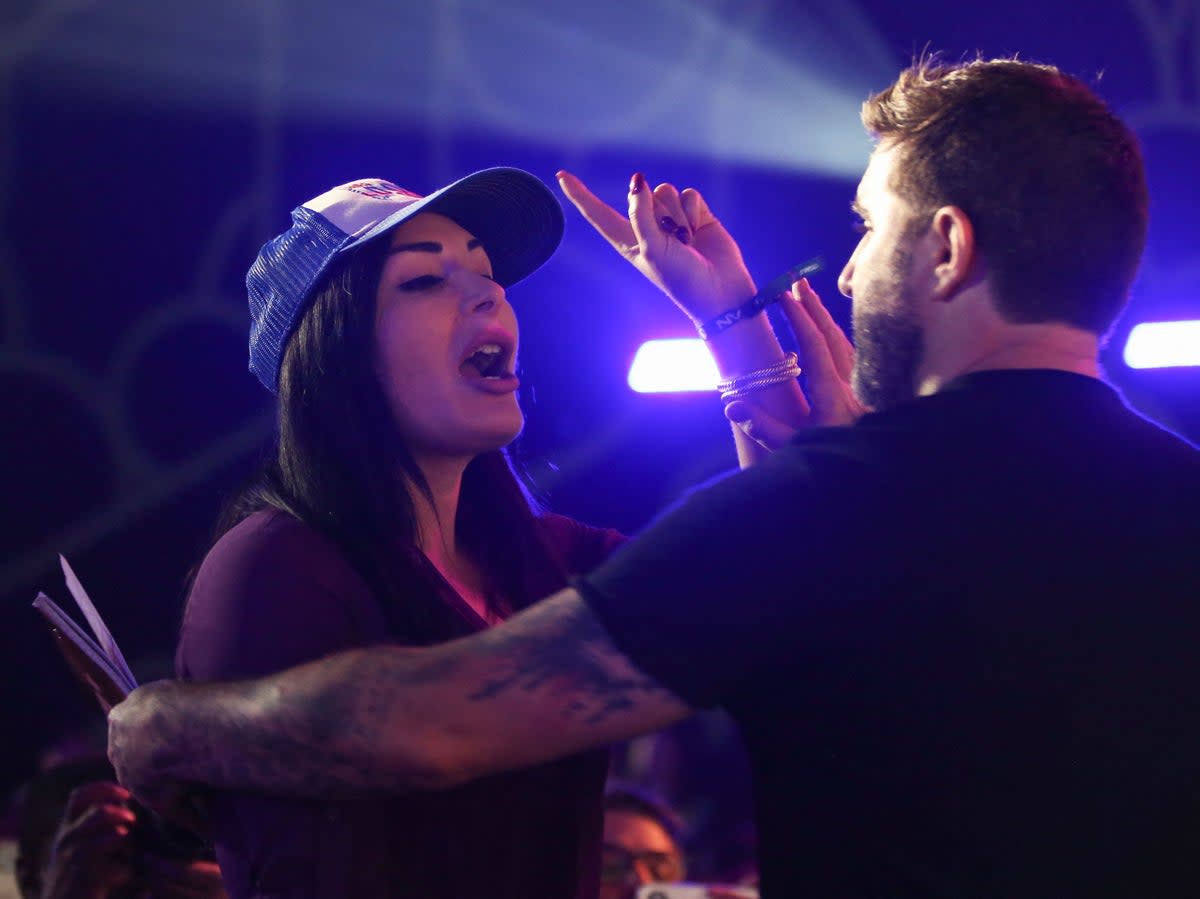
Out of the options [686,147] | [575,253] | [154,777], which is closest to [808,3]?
[686,147]

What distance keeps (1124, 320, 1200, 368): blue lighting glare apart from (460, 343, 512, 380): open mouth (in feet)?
8.64

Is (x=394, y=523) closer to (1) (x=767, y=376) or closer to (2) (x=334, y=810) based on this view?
(2) (x=334, y=810)

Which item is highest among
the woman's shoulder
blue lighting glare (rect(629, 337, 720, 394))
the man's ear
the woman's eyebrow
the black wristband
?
blue lighting glare (rect(629, 337, 720, 394))

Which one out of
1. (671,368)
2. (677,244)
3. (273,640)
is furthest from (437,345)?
(671,368)

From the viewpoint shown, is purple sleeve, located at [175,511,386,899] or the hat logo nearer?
purple sleeve, located at [175,511,386,899]

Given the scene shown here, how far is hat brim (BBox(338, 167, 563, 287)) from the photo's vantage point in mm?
1510

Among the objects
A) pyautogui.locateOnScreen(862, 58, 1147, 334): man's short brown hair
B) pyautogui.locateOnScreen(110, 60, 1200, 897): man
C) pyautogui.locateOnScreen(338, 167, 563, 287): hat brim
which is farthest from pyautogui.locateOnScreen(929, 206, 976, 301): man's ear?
pyautogui.locateOnScreen(338, 167, 563, 287): hat brim

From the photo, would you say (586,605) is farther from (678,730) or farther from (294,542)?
(678,730)

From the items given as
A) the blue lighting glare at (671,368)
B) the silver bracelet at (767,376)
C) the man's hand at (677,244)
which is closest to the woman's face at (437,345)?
the man's hand at (677,244)

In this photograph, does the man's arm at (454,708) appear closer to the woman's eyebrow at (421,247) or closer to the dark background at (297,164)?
the woman's eyebrow at (421,247)

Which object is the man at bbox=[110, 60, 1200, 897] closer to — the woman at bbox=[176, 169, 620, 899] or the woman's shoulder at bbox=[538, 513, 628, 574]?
the woman at bbox=[176, 169, 620, 899]

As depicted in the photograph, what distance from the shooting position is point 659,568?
88cm

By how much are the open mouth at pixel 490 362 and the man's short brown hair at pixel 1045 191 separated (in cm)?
66

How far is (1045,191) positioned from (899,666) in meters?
0.46
